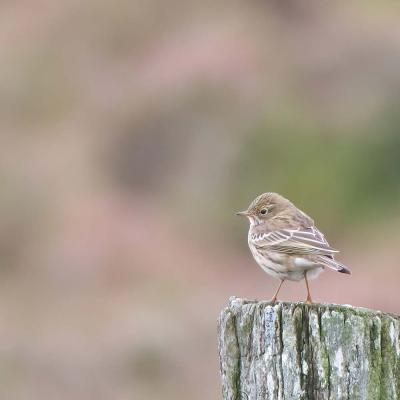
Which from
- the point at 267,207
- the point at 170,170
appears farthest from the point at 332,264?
the point at 170,170

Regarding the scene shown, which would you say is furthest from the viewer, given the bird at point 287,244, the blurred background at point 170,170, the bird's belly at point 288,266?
the blurred background at point 170,170

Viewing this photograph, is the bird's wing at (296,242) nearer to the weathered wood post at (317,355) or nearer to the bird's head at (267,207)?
the bird's head at (267,207)

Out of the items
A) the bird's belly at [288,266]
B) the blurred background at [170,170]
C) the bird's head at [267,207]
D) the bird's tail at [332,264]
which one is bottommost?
the bird's tail at [332,264]

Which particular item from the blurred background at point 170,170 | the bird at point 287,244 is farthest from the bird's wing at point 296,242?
the blurred background at point 170,170

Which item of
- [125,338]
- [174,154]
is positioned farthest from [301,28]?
[125,338]

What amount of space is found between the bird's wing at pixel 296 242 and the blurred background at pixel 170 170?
8.08 metres

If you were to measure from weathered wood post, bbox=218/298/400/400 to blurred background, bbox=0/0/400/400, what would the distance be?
10850mm

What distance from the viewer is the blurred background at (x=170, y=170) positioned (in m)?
19.8

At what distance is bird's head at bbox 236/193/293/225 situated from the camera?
1015cm

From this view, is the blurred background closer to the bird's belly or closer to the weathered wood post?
the bird's belly

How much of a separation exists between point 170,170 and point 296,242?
20.2 m

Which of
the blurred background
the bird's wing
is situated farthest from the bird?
the blurred background

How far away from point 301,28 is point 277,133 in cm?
803

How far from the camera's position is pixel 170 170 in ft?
96.4
